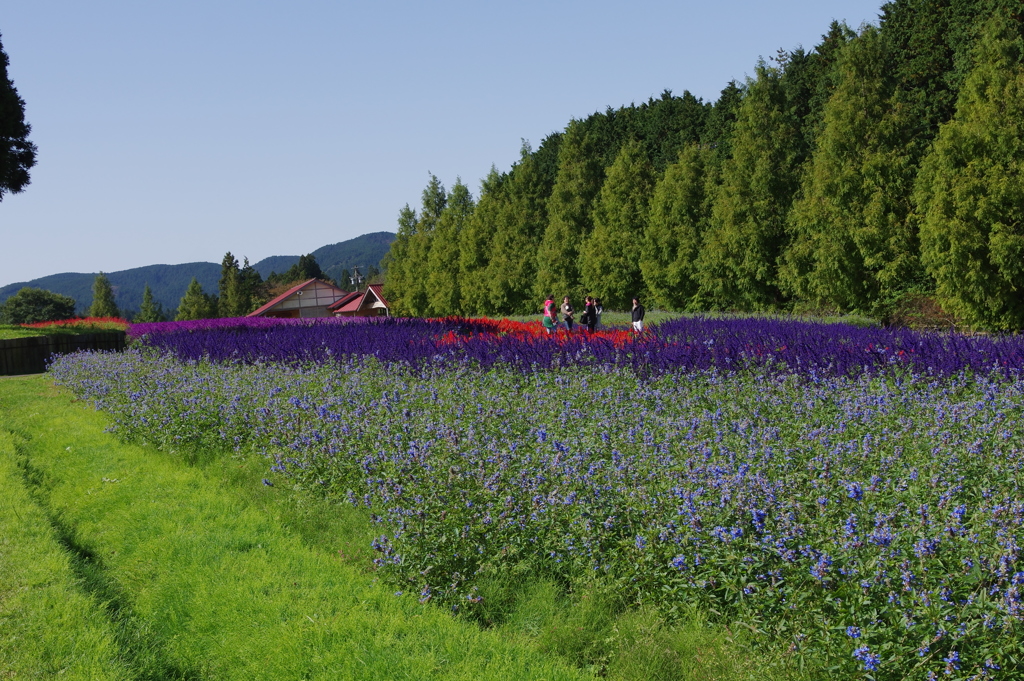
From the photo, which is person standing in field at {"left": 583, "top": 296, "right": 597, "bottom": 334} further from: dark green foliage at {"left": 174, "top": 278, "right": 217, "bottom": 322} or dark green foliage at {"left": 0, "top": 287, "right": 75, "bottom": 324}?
dark green foliage at {"left": 0, "top": 287, "right": 75, "bottom": 324}

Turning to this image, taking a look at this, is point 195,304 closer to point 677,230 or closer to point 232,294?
point 232,294

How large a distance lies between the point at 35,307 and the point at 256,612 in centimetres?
11427

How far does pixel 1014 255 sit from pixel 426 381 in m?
14.6

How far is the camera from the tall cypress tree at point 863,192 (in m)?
22.1

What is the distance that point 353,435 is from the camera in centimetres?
674

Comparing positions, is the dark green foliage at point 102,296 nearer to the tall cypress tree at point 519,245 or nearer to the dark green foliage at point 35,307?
the dark green foliage at point 35,307

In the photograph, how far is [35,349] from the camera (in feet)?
69.6

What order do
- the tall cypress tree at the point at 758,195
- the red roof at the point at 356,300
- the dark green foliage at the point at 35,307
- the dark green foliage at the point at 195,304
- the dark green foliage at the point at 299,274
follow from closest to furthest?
the tall cypress tree at the point at 758,195 < the red roof at the point at 356,300 < the dark green foliage at the point at 195,304 < the dark green foliage at the point at 35,307 < the dark green foliage at the point at 299,274

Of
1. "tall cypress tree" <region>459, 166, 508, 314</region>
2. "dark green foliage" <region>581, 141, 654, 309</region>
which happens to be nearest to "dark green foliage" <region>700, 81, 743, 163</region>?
"dark green foliage" <region>581, 141, 654, 309</region>

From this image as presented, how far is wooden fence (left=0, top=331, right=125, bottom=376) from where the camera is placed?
2070 cm

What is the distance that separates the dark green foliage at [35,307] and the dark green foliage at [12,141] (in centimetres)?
8504

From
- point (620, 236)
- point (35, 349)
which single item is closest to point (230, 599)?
point (35, 349)

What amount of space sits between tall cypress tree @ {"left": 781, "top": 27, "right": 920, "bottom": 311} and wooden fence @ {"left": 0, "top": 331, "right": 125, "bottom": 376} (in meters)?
20.6

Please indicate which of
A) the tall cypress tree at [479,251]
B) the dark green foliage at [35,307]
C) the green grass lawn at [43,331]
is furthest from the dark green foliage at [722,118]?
the dark green foliage at [35,307]
